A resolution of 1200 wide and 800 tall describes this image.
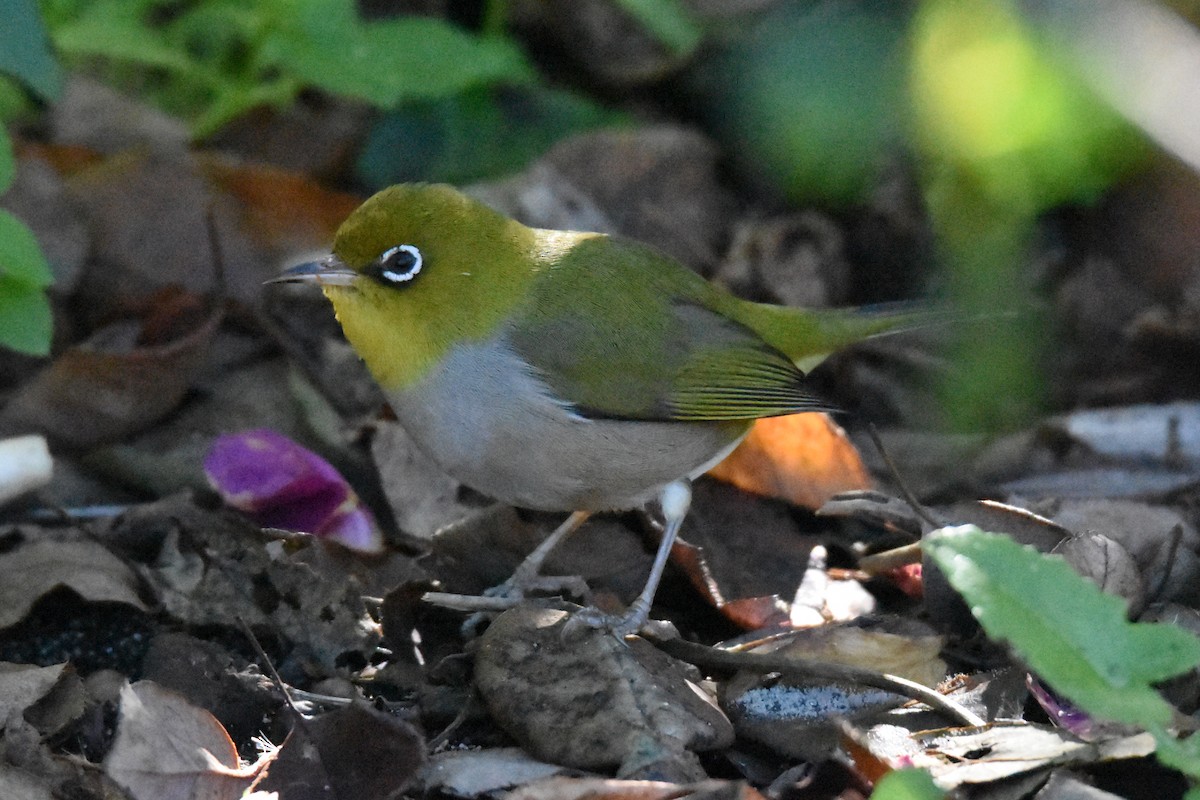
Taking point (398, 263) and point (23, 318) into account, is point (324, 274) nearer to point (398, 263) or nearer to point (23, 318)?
point (398, 263)

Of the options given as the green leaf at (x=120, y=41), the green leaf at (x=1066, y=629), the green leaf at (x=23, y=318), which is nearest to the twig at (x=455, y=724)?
the green leaf at (x=1066, y=629)

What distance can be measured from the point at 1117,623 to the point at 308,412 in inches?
121

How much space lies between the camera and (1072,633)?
2607 millimetres

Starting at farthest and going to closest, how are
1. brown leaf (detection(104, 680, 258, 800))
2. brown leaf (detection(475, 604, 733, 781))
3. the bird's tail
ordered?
the bird's tail → brown leaf (detection(475, 604, 733, 781)) → brown leaf (detection(104, 680, 258, 800))

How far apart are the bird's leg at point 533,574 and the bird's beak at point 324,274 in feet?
3.30

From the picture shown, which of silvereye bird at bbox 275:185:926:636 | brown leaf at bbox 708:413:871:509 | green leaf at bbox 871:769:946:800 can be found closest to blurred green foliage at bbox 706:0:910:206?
brown leaf at bbox 708:413:871:509

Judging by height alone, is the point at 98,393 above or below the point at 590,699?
below

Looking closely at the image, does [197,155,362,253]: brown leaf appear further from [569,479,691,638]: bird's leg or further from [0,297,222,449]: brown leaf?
[569,479,691,638]: bird's leg

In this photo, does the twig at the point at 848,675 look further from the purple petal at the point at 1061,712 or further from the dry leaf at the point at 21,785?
the dry leaf at the point at 21,785

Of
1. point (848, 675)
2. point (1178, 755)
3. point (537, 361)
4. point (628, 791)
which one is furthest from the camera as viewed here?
point (537, 361)

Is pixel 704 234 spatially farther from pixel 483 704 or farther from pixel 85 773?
pixel 85 773

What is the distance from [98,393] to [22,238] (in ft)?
3.19

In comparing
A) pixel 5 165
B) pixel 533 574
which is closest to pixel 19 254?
pixel 5 165

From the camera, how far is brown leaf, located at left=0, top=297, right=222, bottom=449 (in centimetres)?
459
